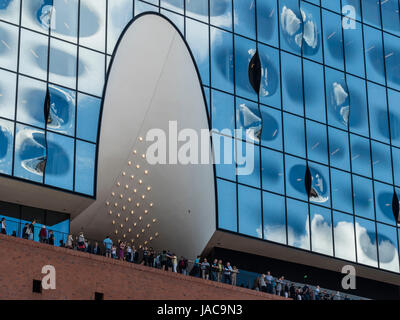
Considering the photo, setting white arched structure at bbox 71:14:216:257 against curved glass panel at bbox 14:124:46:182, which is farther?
white arched structure at bbox 71:14:216:257

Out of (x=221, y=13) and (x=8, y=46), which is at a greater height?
(x=221, y=13)

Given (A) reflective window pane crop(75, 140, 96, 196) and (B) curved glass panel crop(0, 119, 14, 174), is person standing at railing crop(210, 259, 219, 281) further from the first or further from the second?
(B) curved glass panel crop(0, 119, 14, 174)

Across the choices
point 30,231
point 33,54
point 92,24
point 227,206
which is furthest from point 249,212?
point 33,54

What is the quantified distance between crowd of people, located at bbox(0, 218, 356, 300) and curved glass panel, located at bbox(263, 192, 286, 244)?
3146mm

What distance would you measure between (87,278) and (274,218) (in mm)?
13718

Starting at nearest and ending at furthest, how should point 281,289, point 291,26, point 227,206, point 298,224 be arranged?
1. point 281,289
2. point 227,206
3. point 298,224
4. point 291,26

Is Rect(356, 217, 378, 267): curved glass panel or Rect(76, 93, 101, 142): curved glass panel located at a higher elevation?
Rect(76, 93, 101, 142): curved glass panel

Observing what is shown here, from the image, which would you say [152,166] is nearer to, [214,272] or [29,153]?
[214,272]

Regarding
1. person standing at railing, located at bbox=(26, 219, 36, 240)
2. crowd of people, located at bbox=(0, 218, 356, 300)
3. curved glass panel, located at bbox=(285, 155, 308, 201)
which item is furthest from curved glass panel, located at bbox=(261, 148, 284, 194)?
person standing at railing, located at bbox=(26, 219, 36, 240)

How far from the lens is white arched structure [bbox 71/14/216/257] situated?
51906 mm

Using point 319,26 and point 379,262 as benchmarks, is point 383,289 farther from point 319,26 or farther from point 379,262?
point 319,26

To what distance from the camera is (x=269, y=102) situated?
55.5m

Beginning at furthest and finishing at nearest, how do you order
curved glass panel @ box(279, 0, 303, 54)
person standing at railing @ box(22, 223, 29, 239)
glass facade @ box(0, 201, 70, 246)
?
1. curved glass panel @ box(279, 0, 303, 54)
2. glass facade @ box(0, 201, 70, 246)
3. person standing at railing @ box(22, 223, 29, 239)

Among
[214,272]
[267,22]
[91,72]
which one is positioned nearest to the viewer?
[214,272]
